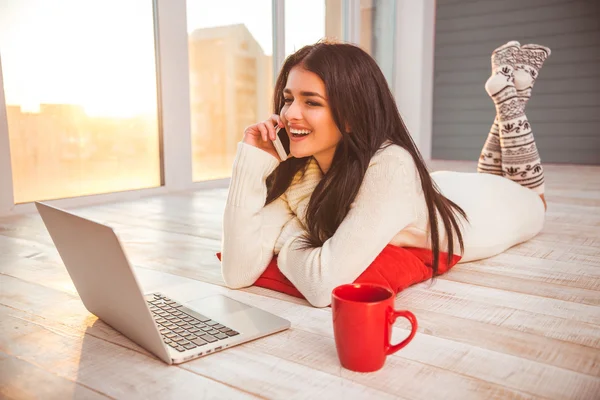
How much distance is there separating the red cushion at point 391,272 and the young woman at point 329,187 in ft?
0.08

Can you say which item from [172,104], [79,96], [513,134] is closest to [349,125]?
[513,134]

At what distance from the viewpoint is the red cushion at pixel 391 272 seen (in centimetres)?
118

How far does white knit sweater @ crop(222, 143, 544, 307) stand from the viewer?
1081 millimetres

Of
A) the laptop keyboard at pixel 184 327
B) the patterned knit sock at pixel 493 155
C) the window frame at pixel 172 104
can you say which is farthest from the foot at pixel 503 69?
the window frame at pixel 172 104

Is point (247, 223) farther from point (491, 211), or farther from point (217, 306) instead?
point (491, 211)

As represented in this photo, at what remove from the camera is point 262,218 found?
1297mm

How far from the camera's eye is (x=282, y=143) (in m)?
1.29

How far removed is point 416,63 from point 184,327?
167 inches

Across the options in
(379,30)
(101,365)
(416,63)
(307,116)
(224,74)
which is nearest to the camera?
(101,365)

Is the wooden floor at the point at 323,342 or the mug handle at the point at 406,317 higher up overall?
the mug handle at the point at 406,317

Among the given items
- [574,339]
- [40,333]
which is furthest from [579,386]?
[40,333]

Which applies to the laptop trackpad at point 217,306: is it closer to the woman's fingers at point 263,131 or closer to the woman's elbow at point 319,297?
the woman's elbow at point 319,297

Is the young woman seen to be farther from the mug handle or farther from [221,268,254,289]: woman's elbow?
the mug handle

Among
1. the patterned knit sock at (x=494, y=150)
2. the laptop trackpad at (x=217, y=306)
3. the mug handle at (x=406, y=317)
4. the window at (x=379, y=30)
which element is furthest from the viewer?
the window at (x=379, y=30)
